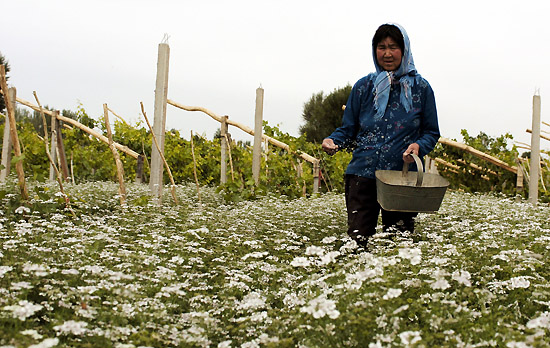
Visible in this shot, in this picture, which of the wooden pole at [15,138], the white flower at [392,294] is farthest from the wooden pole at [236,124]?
the white flower at [392,294]

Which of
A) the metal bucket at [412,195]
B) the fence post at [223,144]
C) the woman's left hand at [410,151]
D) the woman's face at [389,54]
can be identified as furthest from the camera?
the fence post at [223,144]

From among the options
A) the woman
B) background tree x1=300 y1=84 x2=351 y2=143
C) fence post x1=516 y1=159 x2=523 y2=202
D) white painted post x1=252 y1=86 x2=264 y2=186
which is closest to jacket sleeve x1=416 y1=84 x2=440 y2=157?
the woman

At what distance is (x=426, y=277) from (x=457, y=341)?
3.50ft

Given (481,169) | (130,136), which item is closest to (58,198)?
(130,136)

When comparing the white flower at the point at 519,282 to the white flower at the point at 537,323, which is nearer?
the white flower at the point at 537,323

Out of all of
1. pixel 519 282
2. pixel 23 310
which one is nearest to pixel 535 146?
pixel 519 282

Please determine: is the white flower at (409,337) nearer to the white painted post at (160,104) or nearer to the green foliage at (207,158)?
the white painted post at (160,104)

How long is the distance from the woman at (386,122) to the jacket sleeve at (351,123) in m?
0.02

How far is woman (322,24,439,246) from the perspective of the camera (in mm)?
3758

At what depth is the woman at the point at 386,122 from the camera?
148 inches

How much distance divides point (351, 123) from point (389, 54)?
559 millimetres

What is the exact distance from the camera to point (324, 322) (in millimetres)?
2262

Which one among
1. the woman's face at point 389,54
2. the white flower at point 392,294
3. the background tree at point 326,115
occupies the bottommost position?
the white flower at point 392,294

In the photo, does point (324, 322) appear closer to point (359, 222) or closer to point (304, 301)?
point (304, 301)
